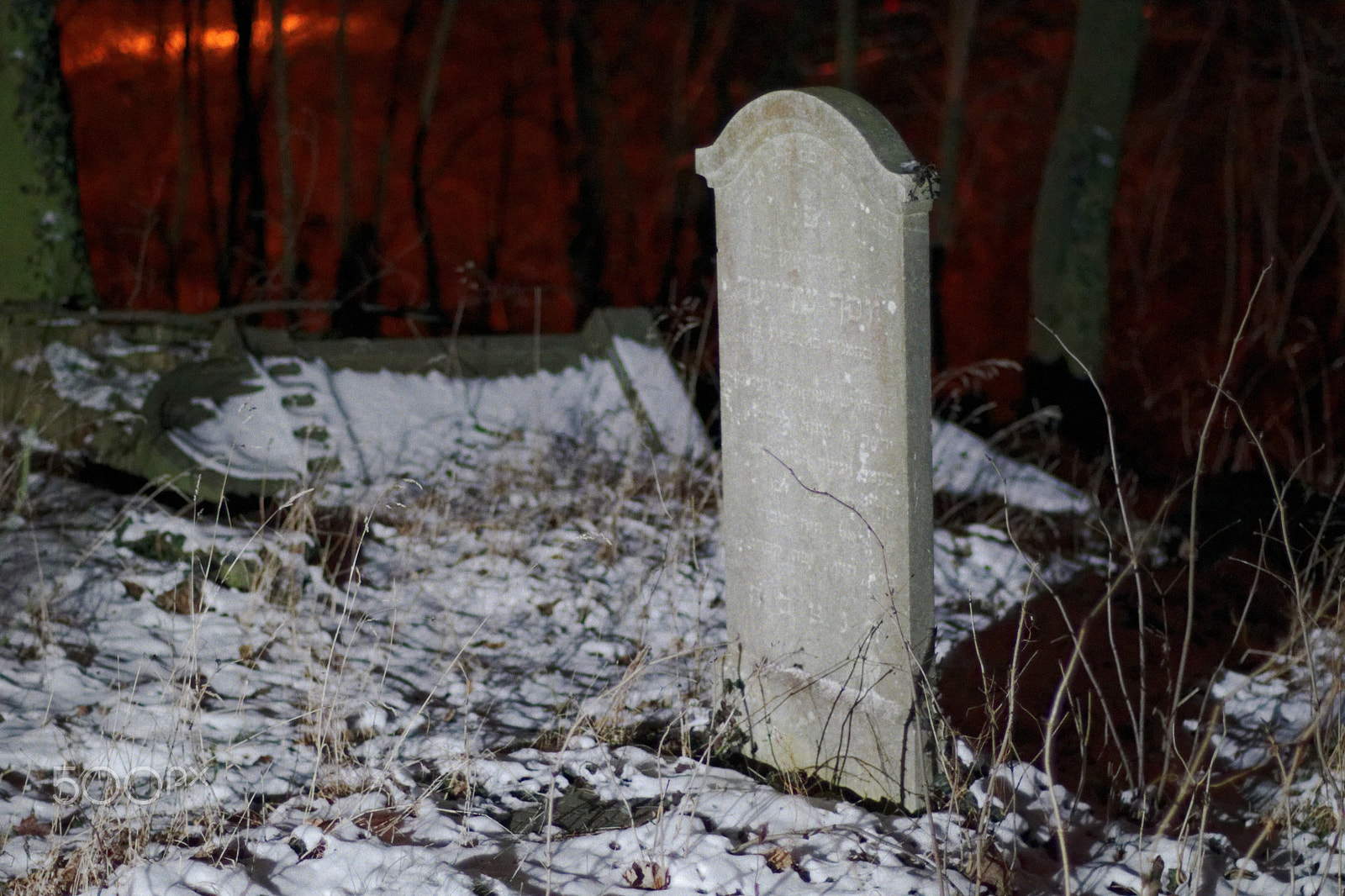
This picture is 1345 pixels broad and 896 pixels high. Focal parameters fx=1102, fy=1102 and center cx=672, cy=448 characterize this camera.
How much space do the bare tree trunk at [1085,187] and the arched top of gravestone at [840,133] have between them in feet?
21.0

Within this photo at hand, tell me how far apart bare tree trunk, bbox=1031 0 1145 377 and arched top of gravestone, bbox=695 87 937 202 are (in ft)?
21.0

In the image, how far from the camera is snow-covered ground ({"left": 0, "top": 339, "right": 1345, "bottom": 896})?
118 inches

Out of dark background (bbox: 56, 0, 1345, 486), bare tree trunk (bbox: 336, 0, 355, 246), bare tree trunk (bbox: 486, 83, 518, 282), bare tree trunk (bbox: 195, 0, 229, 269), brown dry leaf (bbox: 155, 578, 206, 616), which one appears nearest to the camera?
brown dry leaf (bbox: 155, 578, 206, 616)

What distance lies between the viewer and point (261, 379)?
6.84 meters

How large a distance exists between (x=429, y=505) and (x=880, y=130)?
3.46 meters

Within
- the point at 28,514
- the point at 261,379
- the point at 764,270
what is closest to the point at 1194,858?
the point at 764,270

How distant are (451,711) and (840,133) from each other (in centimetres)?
249

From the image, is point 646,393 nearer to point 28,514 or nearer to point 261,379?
Answer: point 261,379

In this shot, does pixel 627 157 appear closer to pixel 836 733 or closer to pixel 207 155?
pixel 207 155

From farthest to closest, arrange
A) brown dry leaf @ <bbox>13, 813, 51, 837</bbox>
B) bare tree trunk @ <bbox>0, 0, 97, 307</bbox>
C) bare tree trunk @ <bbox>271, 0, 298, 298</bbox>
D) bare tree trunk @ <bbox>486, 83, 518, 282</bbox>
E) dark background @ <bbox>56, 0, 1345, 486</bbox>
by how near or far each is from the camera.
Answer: bare tree trunk @ <bbox>486, 83, 518, 282</bbox> < dark background @ <bbox>56, 0, 1345, 486</bbox> < bare tree trunk @ <bbox>271, 0, 298, 298</bbox> < bare tree trunk @ <bbox>0, 0, 97, 307</bbox> < brown dry leaf @ <bbox>13, 813, 51, 837</bbox>

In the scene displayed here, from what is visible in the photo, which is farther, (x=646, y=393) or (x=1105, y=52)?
(x=1105, y=52)

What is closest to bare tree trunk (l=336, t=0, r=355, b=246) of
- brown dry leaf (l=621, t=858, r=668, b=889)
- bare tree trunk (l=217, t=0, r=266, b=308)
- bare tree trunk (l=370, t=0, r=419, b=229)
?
bare tree trunk (l=370, t=0, r=419, b=229)

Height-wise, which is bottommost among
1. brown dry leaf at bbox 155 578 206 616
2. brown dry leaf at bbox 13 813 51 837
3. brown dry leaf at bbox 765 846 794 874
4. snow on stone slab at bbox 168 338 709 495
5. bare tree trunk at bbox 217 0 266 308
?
brown dry leaf at bbox 13 813 51 837

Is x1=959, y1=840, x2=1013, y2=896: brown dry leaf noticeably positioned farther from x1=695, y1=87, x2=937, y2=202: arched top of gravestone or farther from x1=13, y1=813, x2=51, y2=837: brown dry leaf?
x1=13, y1=813, x2=51, y2=837: brown dry leaf
